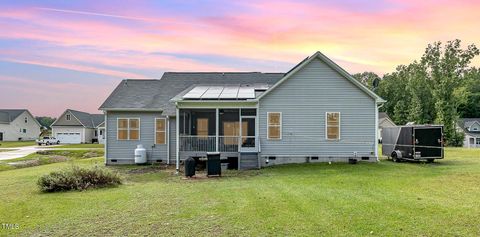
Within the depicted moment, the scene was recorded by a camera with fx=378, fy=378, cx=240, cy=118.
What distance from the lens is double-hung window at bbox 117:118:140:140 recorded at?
21.9 metres

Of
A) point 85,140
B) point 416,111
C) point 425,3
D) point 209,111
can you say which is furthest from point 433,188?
point 85,140

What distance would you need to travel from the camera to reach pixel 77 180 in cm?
1255

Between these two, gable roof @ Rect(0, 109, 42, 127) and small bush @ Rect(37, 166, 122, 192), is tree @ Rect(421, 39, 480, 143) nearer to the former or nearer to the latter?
small bush @ Rect(37, 166, 122, 192)

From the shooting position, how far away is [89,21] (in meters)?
18.0

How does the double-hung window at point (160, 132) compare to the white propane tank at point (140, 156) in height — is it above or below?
above

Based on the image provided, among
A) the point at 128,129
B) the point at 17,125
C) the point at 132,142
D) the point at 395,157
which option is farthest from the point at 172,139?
the point at 17,125

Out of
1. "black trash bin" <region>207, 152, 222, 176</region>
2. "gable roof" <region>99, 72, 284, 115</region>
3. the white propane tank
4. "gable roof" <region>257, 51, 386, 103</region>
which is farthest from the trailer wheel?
the white propane tank

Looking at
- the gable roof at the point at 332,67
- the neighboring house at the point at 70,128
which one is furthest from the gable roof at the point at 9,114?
the gable roof at the point at 332,67

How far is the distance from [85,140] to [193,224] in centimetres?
6173

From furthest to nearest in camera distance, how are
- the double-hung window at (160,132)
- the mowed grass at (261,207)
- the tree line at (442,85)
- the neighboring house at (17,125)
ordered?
the neighboring house at (17,125), the tree line at (442,85), the double-hung window at (160,132), the mowed grass at (261,207)

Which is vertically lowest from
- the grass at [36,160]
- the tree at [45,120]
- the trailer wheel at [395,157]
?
the grass at [36,160]

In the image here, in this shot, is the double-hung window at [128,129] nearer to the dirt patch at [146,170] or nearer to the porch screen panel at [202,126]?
the dirt patch at [146,170]

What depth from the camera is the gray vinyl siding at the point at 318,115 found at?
1939cm

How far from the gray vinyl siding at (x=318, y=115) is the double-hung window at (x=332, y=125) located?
19cm
